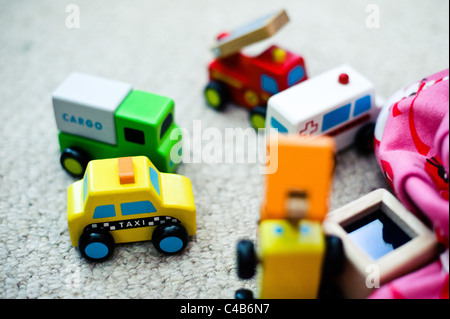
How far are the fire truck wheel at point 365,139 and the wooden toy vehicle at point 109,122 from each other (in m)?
0.42

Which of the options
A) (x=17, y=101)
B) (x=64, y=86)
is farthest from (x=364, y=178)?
(x=17, y=101)

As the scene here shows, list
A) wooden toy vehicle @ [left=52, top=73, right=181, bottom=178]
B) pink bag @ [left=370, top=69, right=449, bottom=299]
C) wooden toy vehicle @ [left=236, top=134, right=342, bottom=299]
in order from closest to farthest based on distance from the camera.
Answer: wooden toy vehicle @ [left=236, top=134, right=342, bottom=299], pink bag @ [left=370, top=69, right=449, bottom=299], wooden toy vehicle @ [left=52, top=73, right=181, bottom=178]

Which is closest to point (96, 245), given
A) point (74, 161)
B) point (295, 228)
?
point (74, 161)

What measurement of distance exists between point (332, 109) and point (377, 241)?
0.32 meters

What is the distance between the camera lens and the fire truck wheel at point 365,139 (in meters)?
1.15

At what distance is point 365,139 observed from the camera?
116cm

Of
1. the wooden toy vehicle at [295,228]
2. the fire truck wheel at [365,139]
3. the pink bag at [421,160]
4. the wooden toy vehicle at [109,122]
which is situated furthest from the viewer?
the fire truck wheel at [365,139]

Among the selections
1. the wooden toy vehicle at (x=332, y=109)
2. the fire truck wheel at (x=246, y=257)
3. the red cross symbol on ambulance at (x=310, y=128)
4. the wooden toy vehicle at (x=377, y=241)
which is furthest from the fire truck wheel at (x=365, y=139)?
the fire truck wheel at (x=246, y=257)

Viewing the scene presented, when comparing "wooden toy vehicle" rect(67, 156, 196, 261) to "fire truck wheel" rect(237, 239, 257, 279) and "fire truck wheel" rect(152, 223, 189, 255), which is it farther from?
"fire truck wheel" rect(237, 239, 257, 279)

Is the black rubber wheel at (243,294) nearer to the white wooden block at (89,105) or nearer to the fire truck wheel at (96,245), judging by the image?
the fire truck wheel at (96,245)

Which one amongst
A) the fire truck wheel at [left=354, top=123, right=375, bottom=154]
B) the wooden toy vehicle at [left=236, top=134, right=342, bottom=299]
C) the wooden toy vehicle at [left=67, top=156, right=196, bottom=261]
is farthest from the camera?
the fire truck wheel at [left=354, top=123, right=375, bottom=154]

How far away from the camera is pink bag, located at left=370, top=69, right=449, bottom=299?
30.8 inches

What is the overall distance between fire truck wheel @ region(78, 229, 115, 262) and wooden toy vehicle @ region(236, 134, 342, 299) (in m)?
0.29

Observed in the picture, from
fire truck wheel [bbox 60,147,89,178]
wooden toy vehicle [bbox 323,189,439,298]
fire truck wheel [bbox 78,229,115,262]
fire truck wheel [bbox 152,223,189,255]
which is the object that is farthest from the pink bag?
fire truck wheel [bbox 60,147,89,178]
